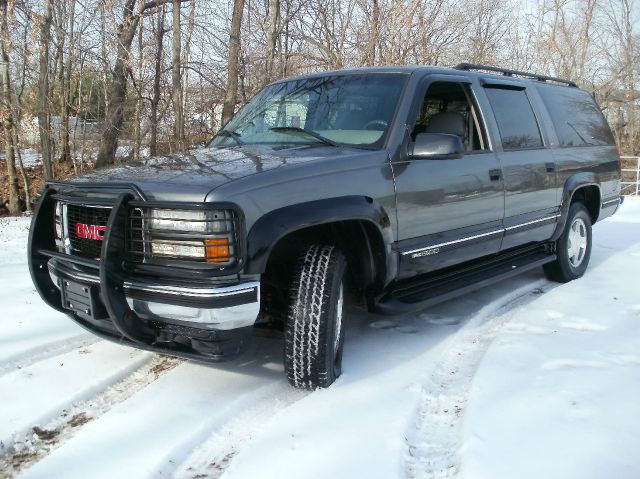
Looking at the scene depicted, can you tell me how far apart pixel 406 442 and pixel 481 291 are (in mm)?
2964

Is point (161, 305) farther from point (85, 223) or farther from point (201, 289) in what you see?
point (85, 223)

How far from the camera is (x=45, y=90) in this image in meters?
12.5

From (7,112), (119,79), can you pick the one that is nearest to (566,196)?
(119,79)

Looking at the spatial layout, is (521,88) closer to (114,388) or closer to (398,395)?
(398,395)

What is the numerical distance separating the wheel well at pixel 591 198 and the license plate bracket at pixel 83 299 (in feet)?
15.6

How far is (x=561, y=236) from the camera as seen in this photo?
18.1 ft

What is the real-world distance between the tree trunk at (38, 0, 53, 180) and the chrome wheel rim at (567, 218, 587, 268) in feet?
35.0

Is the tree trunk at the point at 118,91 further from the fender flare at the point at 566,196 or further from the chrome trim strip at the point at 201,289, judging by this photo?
the chrome trim strip at the point at 201,289

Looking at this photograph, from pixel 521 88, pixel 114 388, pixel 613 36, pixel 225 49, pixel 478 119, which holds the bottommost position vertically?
pixel 114 388

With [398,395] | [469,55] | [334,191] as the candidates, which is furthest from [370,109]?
[469,55]

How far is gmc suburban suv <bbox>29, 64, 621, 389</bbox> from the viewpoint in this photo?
8.87ft

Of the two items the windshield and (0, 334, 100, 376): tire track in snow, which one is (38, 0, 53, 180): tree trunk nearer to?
the windshield

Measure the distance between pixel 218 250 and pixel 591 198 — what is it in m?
4.80

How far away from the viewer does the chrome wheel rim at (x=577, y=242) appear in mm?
5750
